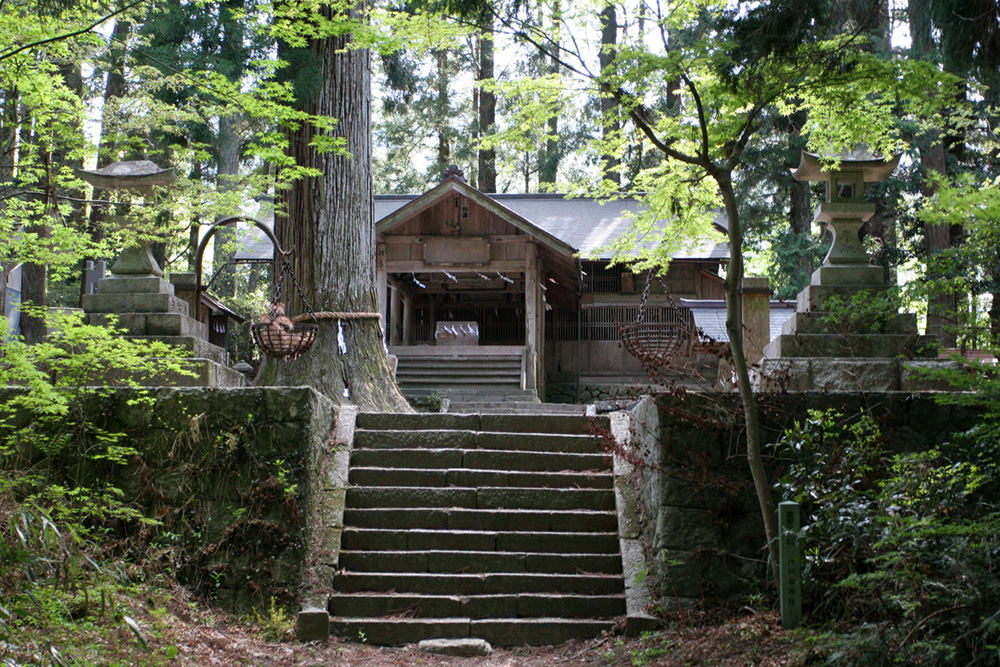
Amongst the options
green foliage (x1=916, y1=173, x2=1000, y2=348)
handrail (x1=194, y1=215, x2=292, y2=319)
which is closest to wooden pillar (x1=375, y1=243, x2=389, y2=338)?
handrail (x1=194, y1=215, x2=292, y2=319)

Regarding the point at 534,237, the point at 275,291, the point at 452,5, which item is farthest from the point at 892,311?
the point at 534,237

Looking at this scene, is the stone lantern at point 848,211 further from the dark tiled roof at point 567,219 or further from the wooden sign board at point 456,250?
the dark tiled roof at point 567,219

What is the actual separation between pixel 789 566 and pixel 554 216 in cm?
1709

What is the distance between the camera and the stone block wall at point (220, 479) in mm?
6062

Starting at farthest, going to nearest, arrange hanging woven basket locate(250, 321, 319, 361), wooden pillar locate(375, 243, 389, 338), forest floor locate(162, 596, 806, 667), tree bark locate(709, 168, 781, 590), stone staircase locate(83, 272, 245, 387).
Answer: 1. wooden pillar locate(375, 243, 389, 338)
2. stone staircase locate(83, 272, 245, 387)
3. hanging woven basket locate(250, 321, 319, 361)
4. tree bark locate(709, 168, 781, 590)
5. forest floor locate(162, 596, 806, 667)

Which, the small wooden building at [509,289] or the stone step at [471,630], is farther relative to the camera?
the small wooden building at [509,289]

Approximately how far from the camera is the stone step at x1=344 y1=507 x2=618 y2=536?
6.83 m

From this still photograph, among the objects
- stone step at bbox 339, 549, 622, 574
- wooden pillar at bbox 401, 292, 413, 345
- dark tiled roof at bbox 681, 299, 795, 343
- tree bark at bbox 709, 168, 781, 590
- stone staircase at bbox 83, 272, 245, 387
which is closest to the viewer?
tree bark at bbox 709, 168, 781, 590

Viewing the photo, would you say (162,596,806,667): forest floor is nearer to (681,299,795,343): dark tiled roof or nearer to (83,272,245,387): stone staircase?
(83,272,245,387): stone staircase

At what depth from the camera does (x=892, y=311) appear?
6945 millimetres

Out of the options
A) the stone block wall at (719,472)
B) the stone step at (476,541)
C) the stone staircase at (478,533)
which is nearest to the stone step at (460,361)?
the stone staircase at (478,533)

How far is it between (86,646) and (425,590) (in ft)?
8.01

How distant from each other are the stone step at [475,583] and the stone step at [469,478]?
1.05m

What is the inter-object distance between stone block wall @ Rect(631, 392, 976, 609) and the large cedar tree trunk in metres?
3.84
